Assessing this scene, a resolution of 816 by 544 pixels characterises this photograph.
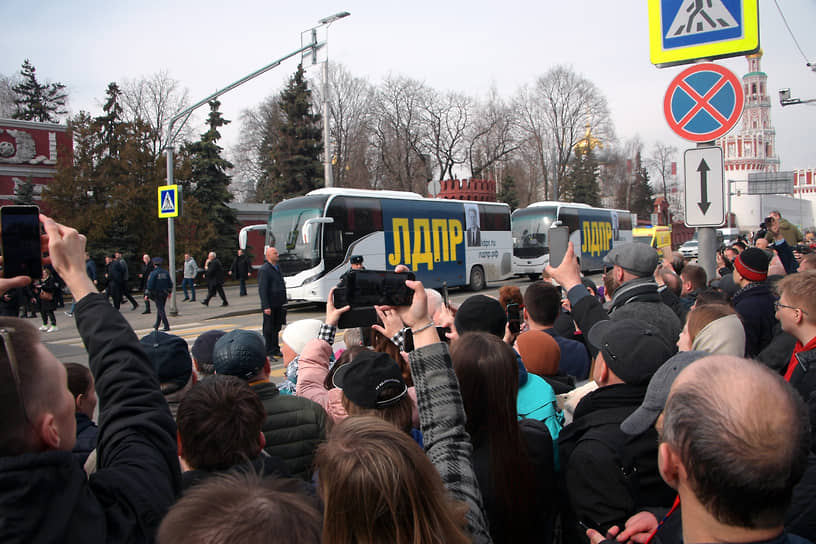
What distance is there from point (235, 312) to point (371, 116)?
96.9ft

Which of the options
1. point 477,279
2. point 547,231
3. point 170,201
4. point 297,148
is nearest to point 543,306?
point 170,201

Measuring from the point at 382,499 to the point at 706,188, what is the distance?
4.50 m

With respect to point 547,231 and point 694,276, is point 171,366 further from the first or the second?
point 547,231

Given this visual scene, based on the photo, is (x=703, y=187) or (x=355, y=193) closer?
(x=703, y=187)

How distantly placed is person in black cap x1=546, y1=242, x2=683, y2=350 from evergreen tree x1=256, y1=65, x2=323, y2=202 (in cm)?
3666

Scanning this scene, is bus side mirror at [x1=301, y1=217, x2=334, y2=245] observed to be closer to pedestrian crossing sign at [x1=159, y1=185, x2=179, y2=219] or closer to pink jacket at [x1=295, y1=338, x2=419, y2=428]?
pedestrian crossing sign at [x1=159, y1=185, x2=179, y2=219]

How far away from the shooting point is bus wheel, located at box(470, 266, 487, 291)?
81.3 feet

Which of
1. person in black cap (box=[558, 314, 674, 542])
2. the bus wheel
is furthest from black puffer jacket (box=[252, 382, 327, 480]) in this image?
the bus wheel

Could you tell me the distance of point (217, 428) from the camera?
2195mm

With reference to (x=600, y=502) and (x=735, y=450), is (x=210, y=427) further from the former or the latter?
(x=735, y=450)

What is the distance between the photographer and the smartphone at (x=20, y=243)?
188 centimetres

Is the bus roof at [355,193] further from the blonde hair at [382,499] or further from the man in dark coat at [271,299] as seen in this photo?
the blonde hair at [382,499]

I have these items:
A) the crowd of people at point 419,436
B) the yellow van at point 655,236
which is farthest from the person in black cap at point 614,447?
the yellow van at point 655,236

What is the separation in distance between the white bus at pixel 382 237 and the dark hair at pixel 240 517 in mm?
16683
